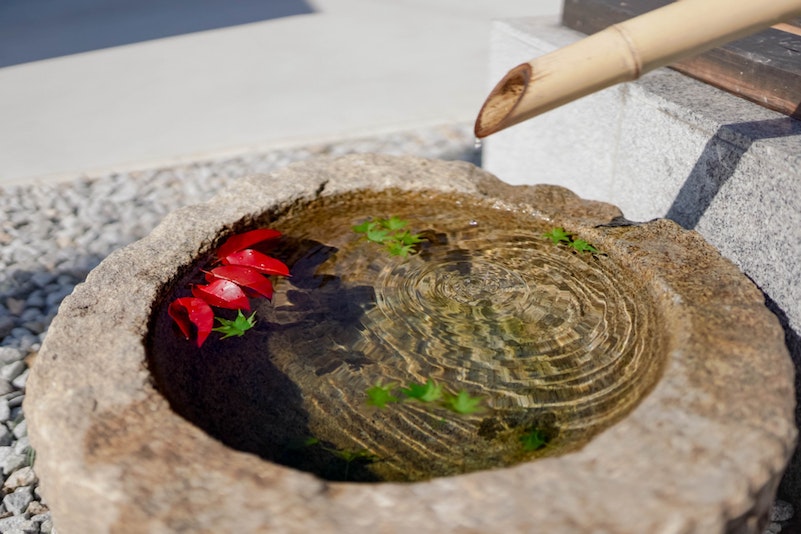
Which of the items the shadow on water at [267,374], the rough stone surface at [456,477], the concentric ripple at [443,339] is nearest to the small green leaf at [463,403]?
the concentric ripple at [443,339]

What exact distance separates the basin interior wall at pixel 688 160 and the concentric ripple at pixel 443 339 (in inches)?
17.0

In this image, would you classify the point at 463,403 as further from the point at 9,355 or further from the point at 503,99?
the point at 9,355

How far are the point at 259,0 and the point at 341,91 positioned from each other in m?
2.60

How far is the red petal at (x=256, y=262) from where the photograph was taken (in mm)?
2109

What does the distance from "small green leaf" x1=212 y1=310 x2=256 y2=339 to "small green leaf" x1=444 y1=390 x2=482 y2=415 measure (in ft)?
1.94

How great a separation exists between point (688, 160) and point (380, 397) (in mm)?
1398

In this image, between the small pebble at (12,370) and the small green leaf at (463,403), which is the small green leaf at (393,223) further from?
the small pebble at (12,370)

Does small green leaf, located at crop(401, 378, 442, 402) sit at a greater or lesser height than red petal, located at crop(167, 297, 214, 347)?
lesser

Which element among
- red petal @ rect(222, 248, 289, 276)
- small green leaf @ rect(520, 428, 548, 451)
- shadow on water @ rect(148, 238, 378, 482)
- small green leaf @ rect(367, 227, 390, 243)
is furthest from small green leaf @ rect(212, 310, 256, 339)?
small green leaf @ rect(520, 428, 548, 451)

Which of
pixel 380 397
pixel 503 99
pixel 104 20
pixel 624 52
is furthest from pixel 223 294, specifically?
pixel 104 20

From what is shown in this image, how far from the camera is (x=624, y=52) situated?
166 cm


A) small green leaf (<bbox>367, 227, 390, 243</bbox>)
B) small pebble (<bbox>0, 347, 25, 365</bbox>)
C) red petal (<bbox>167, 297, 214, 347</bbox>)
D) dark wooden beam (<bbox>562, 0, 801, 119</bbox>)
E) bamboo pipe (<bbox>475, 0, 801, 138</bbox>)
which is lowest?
small pebble (<bbox>0, 347, 25, 365</bbox>)

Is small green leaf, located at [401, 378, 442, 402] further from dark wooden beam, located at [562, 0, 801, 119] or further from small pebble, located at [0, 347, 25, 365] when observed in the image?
small pebble, located at [0, 347, 25, 365]

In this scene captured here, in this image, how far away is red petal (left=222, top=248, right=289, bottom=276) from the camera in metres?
2.11
